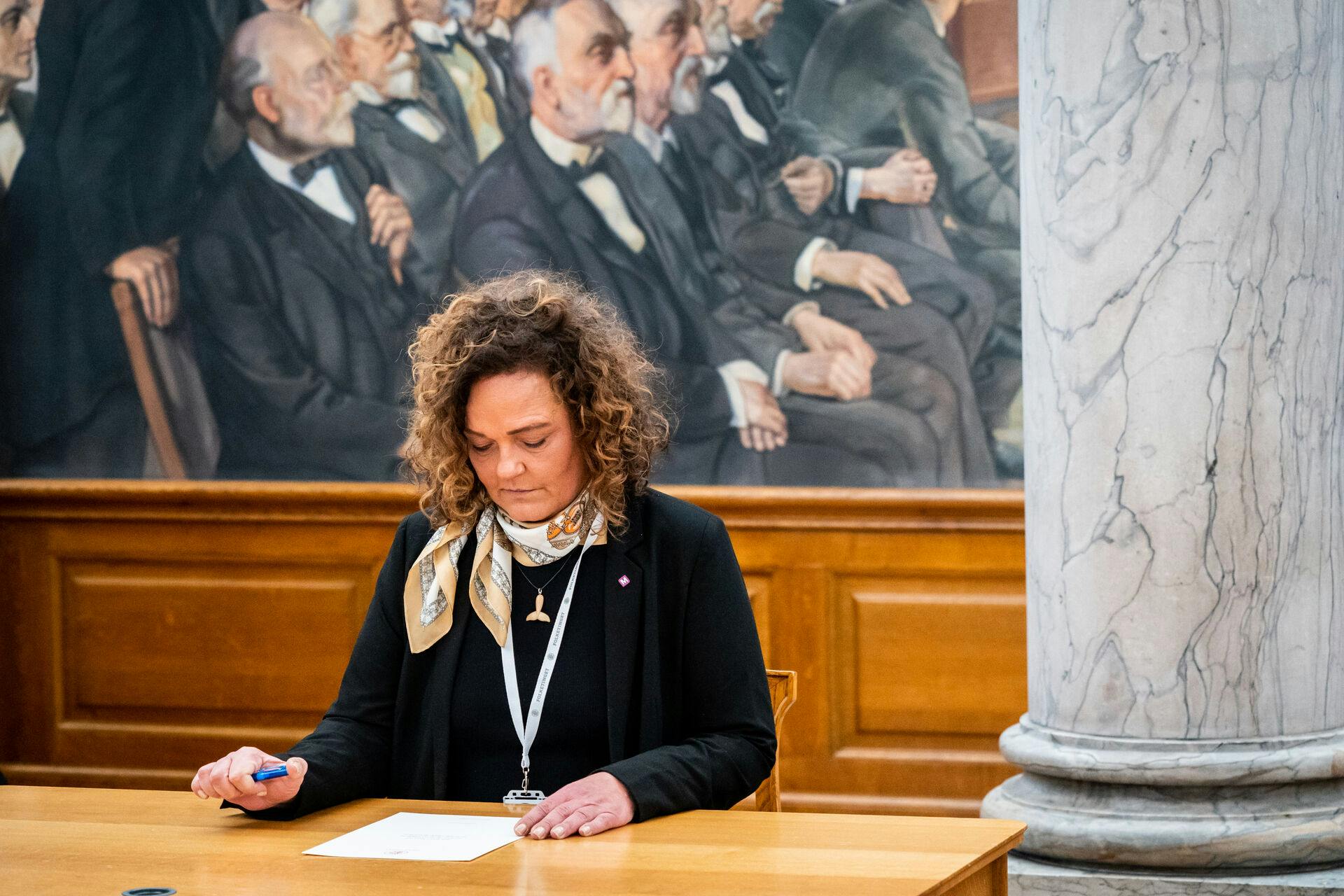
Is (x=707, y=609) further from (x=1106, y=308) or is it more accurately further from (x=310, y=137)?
(x=310, y=137)

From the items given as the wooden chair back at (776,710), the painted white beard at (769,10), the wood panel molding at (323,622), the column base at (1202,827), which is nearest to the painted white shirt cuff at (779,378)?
the wood panel molding at (323,622)

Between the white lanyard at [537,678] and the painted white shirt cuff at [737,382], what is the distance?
3.44m

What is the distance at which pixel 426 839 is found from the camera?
2.45 metres

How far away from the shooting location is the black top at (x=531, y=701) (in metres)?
2.96

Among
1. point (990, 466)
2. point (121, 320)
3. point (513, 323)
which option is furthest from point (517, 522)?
point (121, 320)

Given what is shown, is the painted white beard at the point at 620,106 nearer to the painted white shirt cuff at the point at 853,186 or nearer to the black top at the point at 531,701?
the painted white shirt cuff at the point at 853,186

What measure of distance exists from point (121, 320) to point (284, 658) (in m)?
1.66

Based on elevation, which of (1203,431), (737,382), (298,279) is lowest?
(1203,431)

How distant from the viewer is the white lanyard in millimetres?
2943

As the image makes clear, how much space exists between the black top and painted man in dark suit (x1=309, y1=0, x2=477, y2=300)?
12.6ft

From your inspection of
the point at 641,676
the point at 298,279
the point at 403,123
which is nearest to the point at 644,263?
the point at 403,123

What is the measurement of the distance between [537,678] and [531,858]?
2.31 feet

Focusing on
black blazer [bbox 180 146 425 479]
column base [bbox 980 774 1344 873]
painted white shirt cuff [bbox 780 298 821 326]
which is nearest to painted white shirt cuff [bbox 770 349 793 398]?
painted white shirt cuff [bbox 780 298 821 326]

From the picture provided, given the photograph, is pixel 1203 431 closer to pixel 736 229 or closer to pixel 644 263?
pixel 736 229
